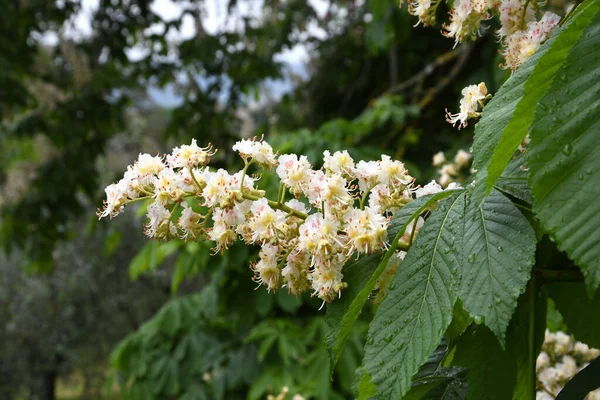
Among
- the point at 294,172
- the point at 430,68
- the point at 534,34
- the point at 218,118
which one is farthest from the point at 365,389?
the point at 218,118

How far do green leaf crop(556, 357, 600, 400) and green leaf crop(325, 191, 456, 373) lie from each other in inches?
10.1

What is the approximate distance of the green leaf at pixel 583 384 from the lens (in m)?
0.70

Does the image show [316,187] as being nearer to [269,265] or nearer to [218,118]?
[269,265]

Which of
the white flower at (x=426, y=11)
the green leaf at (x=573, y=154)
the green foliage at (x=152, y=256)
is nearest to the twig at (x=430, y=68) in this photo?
the green foliage at (x=152, y=256)

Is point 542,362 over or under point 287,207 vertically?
under

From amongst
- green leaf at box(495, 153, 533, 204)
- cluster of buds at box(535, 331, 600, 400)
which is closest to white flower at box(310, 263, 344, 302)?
green leaf at box(495, 153, 533, 204)

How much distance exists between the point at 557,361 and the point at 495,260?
1048mm

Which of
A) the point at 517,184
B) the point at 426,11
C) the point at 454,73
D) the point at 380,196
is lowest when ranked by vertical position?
the point at 517,184

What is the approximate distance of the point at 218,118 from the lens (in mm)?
5230

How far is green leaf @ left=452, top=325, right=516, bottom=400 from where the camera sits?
744 mm

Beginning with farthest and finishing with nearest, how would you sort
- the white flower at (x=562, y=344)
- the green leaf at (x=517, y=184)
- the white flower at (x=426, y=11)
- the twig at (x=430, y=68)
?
1. the twig at (x=430, y=68)
2. the white flower at (x=562, y=344)
3. the white flower at (x=426, y=11)
4. the green leaf at (x=517, y=184)

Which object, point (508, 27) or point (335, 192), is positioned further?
point (508, 27)

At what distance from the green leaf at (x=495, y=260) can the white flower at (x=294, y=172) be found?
0.24 m

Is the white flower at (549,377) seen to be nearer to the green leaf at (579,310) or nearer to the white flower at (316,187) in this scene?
the green leaf at (579,310)
